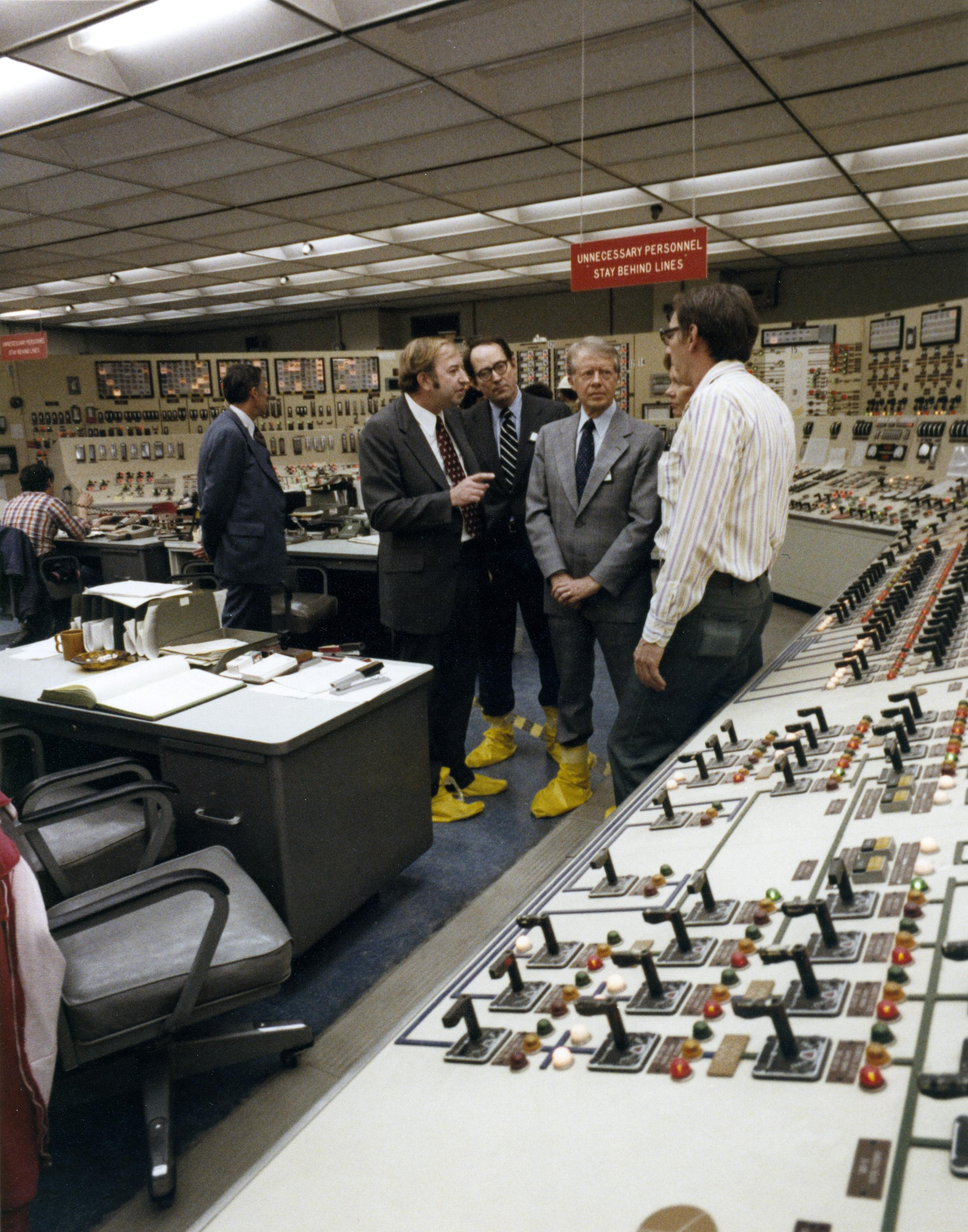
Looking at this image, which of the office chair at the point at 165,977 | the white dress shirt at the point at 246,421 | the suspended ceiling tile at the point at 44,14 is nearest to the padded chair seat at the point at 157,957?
the office chair at the point at 165,977

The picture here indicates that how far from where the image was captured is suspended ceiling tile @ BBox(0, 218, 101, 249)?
21.1ft

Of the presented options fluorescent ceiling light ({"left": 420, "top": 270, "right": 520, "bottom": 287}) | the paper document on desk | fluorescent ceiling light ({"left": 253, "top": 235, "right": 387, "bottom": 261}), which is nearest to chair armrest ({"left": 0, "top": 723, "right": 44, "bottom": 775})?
the paper document on desk

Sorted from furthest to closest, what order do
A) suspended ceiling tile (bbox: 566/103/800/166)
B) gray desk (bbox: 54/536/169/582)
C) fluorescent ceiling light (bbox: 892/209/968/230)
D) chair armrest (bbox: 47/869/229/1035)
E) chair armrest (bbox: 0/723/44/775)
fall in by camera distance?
fluorescent ceiling light (bbox: 892/209/968/230) → gray desk (bbox: 54/536/169/582) → suspended ceiling tile (bbox: 566/103/800/166) → chair armrest (bbox: 0/723/44/775) → chair armrest (bbox: 47/869/229/1035)

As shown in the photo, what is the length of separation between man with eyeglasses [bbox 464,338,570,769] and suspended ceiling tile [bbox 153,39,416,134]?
1.38m

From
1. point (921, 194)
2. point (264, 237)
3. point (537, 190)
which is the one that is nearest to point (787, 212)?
point (921, 194)

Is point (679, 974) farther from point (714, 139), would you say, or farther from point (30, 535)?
point (30, 535)

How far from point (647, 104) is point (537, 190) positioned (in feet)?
5.80

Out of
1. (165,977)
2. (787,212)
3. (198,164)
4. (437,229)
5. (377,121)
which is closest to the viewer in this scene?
(165,977)

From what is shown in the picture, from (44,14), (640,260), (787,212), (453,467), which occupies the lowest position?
(453,467)

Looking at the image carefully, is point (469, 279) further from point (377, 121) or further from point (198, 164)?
point (377, 121)

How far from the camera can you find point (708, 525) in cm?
191

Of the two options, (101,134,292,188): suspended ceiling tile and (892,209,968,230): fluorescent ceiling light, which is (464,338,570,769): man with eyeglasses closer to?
(101,134,292,188): suspended ceiling tile

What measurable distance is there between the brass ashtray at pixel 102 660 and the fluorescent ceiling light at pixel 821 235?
7.37 meters

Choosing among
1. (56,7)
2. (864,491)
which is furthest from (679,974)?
(864,491)
